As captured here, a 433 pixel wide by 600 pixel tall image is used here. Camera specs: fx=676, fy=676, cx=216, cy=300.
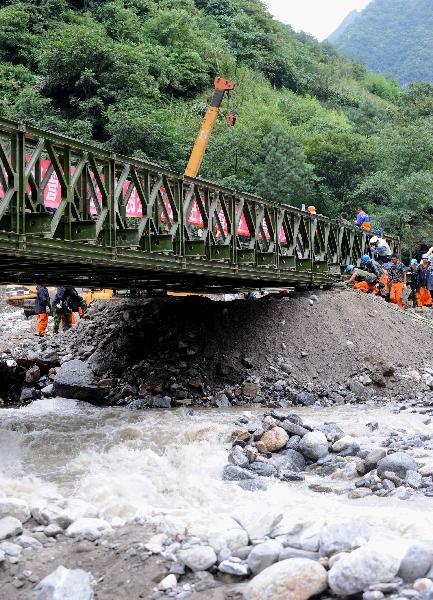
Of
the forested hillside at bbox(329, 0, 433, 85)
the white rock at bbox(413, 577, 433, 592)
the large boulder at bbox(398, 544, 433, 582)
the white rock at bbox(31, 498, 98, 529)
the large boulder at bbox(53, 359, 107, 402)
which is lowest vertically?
the large boulder at bbox(53, 359, 107, 402)

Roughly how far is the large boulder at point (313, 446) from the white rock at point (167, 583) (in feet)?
13.3

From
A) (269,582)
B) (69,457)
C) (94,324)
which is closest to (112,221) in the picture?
(69,457)

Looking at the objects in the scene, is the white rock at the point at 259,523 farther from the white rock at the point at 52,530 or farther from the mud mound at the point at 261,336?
the mud mound at the point at 261,336

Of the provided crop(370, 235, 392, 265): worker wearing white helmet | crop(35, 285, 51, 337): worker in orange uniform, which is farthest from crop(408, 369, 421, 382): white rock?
crop(35, 285, 51, 337): worker in orange uniform

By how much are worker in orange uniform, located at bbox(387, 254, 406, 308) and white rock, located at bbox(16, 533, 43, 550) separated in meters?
17.7

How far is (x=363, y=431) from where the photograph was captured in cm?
1029

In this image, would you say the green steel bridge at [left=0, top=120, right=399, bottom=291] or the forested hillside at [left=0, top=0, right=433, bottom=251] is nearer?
the green steel bridge at [left=0, top=120, right=399, bottom=291]

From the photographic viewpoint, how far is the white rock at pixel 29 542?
5582mm

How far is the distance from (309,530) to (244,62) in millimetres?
66707

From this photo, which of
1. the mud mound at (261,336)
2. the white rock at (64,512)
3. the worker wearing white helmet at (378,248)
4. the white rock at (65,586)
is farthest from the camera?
the worker wearing white helmet at (378,248)

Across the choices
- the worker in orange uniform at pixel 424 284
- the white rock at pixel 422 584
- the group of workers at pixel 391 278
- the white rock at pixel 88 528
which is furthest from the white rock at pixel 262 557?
the worker in orange uniform at pixel 424 284

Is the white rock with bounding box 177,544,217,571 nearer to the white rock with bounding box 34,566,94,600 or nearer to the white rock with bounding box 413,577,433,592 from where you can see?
the white rock with bounding box 34,566,94,600

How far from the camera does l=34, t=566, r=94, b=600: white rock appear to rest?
4754mm

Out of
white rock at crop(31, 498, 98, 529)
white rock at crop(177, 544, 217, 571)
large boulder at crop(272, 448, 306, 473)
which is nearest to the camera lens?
white rock at crop(177, 544, 217, 571)
